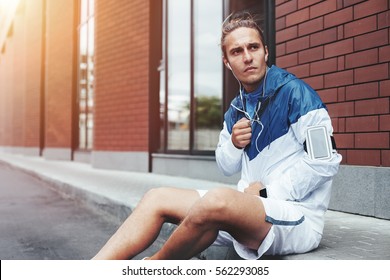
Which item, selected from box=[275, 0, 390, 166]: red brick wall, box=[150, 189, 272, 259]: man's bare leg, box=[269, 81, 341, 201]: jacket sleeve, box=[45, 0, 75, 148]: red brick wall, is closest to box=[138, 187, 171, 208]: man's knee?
box=[150, 189, 272, 259]: man's bare leg

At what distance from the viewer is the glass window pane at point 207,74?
6.79 m

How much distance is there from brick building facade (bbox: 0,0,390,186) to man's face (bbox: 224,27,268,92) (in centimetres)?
163

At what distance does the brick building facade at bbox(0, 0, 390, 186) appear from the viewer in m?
3.69

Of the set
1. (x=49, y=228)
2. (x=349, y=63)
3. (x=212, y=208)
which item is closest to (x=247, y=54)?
(x=212, y=208)

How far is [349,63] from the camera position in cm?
386

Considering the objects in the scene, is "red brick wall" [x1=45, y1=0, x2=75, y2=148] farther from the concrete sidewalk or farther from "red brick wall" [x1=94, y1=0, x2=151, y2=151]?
the concrete sidewalk

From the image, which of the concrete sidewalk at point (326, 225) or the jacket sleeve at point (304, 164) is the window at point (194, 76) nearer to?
the concrete sidewalk at point (326, 225)

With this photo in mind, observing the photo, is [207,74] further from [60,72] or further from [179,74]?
[60,72]

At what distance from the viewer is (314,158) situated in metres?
2.06

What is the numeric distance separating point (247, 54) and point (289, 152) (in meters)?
0.48

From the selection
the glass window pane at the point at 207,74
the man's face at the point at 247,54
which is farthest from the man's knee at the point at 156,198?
the glass window pane at the point at 207,74

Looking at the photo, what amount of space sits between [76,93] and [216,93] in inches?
279
